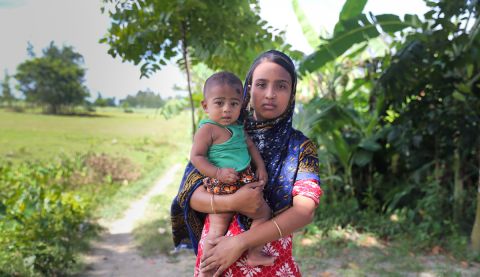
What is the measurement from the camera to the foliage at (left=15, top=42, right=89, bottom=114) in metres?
5.80

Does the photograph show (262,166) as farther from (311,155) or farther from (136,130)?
(136,130)

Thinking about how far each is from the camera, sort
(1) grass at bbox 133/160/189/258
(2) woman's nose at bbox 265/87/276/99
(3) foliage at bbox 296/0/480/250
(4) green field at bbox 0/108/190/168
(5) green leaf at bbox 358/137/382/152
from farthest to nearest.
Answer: (4) green field at bbox 0/108/190/168 < (5) green leaf at bbox 358/137/382/152 < (1) grass at bbox 133/160/189/258 < (3) foliage at bbox 296/0/480/250 < (2) woman's nose at bbox 265/87/276/99

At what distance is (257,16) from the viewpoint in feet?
11.4

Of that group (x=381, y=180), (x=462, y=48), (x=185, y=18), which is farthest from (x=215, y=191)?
(x=381, y=180)

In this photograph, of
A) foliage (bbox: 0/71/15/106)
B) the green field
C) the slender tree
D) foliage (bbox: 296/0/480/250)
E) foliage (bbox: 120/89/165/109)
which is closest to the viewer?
the slender tree

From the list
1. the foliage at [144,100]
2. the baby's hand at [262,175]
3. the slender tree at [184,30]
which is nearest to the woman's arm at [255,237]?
the baby's hand at [262,175]

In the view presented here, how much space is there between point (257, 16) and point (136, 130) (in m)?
6.13

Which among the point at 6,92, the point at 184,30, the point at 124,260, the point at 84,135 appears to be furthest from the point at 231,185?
the point at 84,135

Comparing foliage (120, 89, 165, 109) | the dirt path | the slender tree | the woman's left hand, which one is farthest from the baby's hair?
foliage (120, 89, 165, 109)

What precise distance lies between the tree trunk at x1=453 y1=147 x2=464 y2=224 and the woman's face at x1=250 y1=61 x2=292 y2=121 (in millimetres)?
3445

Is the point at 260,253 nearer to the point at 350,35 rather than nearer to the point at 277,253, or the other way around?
the point at 277,253

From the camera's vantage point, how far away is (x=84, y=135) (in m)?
7.27

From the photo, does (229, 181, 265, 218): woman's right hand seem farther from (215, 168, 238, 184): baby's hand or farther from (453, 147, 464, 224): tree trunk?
(453, 147, 464, 224): tree trunk

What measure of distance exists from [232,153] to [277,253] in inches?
14.9
